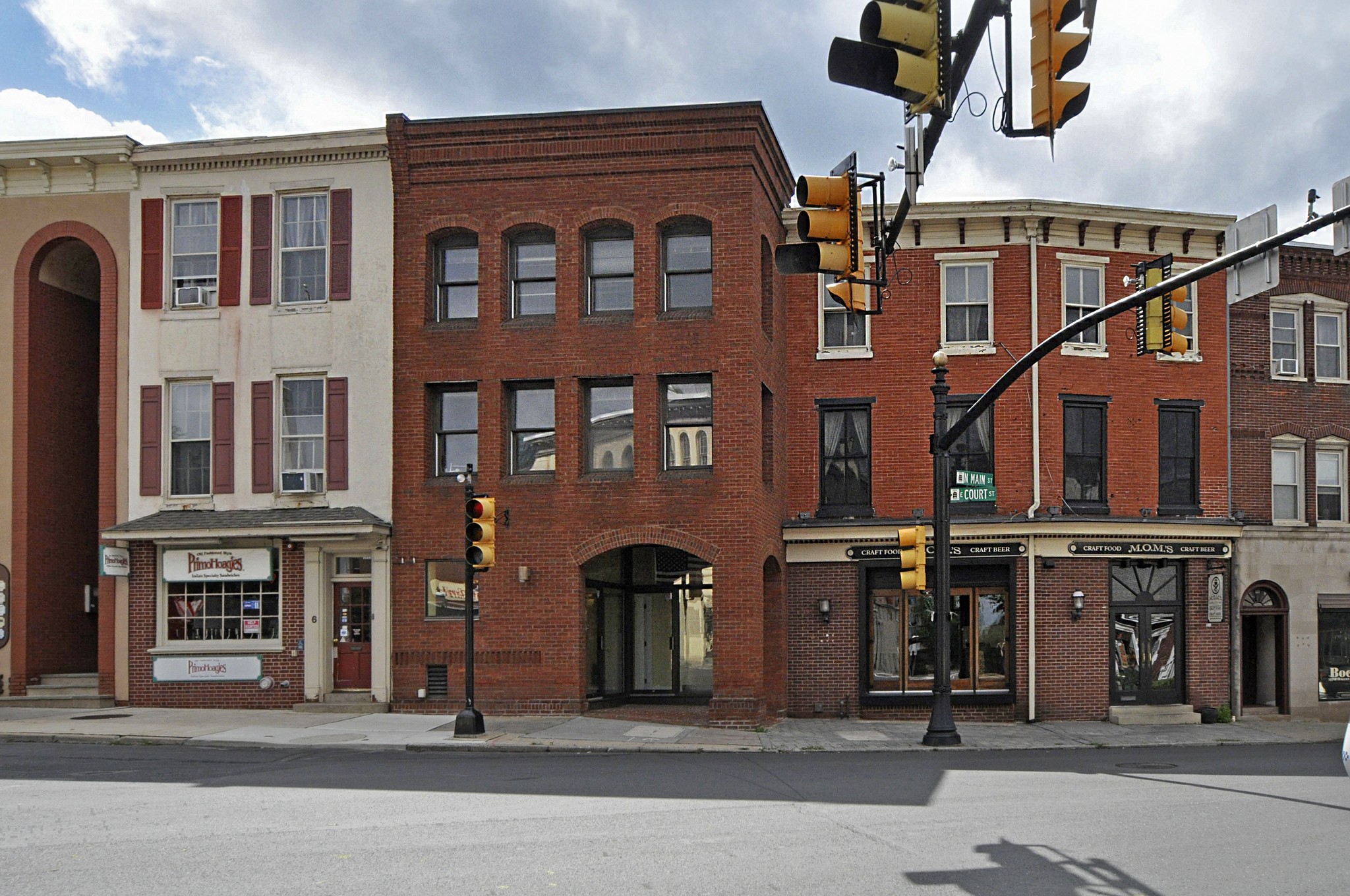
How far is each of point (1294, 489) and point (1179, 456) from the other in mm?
2854

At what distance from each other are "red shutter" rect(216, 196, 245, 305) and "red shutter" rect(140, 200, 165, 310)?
1.15 meters

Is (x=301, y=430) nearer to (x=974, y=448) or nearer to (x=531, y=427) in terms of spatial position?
(x=531, y=427)

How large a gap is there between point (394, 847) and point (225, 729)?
11.4 m

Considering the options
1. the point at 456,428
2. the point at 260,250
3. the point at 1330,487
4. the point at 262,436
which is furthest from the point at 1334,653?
the point at 260,250

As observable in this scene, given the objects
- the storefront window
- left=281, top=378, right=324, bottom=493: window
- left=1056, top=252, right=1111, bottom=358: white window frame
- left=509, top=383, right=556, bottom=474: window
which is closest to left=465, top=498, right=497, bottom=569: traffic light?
left=509, top=383, right=556, bottom=474: window

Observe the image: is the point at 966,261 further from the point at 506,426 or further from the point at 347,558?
the point at 347,558

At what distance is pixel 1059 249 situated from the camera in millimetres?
25516

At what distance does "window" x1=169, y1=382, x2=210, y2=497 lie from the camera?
24.5 m

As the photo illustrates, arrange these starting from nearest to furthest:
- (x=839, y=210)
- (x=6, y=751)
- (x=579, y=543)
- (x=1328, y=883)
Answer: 1. (x=1328, y=883)
2. (x=839, y=210)
3. (x=6, y=751)
4. (x=579, y=543)

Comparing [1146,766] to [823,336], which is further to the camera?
[823,336]

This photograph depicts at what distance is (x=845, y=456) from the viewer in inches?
1012

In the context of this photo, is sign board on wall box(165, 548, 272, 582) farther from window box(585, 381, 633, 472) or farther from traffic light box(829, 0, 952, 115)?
traffic light box(829, 0, 952, 115)

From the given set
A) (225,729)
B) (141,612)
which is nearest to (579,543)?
(225,729)

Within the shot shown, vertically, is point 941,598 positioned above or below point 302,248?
below
